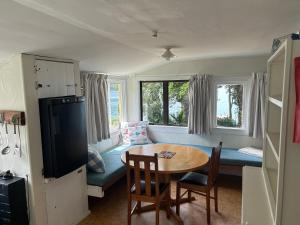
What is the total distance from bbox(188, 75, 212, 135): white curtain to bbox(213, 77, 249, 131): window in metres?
0.16

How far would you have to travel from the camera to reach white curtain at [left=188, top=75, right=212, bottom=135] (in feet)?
14.1

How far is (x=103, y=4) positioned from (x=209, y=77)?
3131mm

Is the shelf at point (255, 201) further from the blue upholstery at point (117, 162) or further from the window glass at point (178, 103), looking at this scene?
the window glass at point (178, 103)

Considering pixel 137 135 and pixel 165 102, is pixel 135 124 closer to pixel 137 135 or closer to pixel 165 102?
pixel 137 135

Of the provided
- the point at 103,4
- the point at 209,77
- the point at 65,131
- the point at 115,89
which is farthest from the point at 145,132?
the point at 103,4

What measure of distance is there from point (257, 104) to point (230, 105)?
504mm

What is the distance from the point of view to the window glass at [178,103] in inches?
184

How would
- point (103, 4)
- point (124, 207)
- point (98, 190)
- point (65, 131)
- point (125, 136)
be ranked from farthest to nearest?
point (125, 136) < point (124, 207) < point (98, 190) < point (65, 131) < point (103, 4)

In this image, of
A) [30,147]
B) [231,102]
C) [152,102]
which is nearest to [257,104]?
[231,102]

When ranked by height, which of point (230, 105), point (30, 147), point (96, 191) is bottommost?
point (96, 191)

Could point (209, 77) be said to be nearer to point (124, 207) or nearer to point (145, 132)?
point (145, 132)

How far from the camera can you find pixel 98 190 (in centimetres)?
301

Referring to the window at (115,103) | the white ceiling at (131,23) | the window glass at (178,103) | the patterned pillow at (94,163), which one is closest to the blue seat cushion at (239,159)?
the window glass at (178,103)

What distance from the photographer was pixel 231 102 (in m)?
4.30
